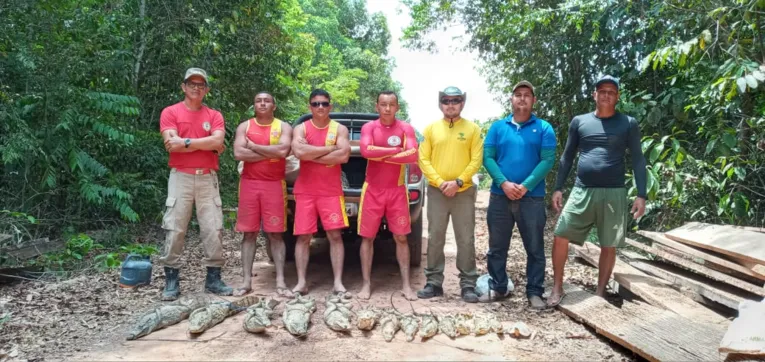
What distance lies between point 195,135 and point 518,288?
3.55 m

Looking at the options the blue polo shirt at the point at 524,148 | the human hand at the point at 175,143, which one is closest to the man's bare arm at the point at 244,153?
the human hand at the point at 175,143

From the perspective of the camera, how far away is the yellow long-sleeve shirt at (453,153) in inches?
180

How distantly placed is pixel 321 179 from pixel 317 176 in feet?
0.16

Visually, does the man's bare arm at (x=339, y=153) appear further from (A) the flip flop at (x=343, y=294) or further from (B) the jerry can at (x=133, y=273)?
(B) the jerry can at (x=133, y=273)

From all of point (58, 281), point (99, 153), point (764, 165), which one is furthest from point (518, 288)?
point (99, 153)

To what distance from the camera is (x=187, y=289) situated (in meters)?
4.86

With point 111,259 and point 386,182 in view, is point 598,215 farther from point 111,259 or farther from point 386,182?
point 111,259

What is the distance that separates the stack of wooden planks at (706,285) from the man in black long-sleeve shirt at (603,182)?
48 cm

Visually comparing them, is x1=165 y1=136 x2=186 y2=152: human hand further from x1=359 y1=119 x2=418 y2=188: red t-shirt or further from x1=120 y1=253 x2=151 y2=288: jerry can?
x1=359 y1=119 x2=418 y2=188: red t-shirt

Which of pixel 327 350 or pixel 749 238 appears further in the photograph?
pixel 749 238

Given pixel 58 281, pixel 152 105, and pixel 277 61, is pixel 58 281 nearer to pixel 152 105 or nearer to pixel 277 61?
pixel 152 105

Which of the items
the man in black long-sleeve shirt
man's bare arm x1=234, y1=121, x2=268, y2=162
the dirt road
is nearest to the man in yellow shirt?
the dirt road

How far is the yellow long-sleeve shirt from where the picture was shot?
15.0ft

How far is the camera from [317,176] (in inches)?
183
